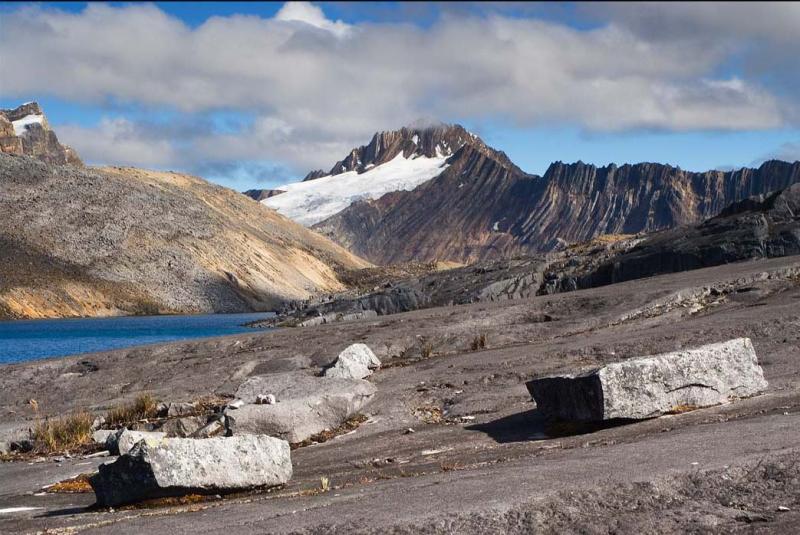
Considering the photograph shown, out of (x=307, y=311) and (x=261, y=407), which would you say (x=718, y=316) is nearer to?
(x=261, y=407)

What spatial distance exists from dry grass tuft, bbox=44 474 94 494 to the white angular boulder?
885 cm

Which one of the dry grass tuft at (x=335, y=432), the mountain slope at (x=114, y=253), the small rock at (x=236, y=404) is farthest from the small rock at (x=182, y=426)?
the mountain slope at (x=114, y=253)

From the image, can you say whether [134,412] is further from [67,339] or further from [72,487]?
[67,339]

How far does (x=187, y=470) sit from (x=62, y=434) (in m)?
10.7

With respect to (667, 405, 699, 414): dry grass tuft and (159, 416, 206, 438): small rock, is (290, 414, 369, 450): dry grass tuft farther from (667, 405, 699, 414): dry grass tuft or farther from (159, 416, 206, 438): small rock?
(667, 405, 699, 414): dry grass tuft

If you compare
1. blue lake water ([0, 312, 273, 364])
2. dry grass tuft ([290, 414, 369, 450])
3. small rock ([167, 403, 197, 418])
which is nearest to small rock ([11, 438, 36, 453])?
small rock ([167, 403, 197, 418])

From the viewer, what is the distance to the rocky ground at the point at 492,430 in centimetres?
1005

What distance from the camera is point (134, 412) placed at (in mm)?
24312

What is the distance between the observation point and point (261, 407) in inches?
778

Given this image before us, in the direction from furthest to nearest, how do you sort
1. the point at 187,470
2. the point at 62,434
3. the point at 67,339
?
the point at 67,339
the point at 62,434
the point at 187,470

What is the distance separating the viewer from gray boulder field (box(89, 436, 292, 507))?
1319 centimetres

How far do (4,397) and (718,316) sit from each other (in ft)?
75.3

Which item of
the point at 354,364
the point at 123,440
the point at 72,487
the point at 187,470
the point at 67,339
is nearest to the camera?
the point at 187,470

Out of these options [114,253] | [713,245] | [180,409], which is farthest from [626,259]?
[114,253]
